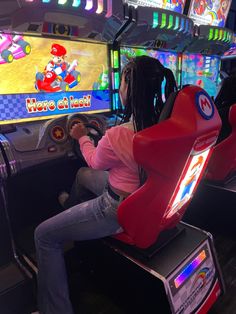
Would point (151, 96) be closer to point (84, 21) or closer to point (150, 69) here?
point (150, 69)

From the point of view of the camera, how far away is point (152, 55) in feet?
9.13

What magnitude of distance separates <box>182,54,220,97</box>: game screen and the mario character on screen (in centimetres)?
163

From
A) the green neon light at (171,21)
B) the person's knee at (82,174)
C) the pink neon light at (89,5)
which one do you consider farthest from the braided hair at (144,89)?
the green neon light at (171,21)

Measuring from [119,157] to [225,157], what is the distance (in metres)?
1.21

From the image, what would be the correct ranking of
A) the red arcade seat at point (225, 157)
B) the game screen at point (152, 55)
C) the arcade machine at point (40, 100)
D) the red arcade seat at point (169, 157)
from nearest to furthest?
the red arcade seat at point (169, 157)
the arcade machine at point (40, 100)
the red arcade seat at point (225, 157)
the game screen at point (152, 55)

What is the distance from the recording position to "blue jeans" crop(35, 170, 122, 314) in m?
1.24

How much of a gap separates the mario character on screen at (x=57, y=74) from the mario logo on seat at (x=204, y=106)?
1.30 metres

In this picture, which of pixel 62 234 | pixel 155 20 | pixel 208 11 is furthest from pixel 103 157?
pixel 208 11

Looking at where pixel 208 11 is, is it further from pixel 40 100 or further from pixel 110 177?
pixel 110 177

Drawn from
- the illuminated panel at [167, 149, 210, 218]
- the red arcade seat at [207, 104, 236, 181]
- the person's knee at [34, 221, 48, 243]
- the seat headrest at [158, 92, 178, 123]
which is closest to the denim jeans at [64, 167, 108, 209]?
the person's knee at [34, 221, 48, 243]

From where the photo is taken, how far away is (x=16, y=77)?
183 cm

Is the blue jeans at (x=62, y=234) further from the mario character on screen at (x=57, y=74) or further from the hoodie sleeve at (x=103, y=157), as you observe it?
the mario character on screen at (x=57, y=74)

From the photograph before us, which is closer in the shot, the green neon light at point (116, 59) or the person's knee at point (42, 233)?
the person's knee at point (42, 233)

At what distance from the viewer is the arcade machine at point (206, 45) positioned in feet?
10.0
